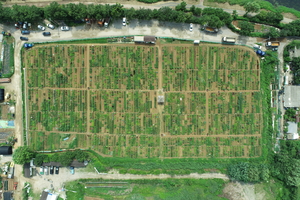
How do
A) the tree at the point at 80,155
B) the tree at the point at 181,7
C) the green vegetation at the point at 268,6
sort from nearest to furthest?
the tree at the point at 181,7 → the tree at the point at 80,155 → the green vegetation at the point at 268,6

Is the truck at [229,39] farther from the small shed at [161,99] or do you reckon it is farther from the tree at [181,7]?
the small shed at [161,99]

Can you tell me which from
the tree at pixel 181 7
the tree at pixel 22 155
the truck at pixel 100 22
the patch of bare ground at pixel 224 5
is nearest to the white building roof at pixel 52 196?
the tree at pixel 22 155

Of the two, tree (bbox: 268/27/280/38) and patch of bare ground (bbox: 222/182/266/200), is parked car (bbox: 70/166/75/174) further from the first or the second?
tree (bbox: 268/27/280/38)

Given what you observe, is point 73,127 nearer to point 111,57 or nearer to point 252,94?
point 111,57

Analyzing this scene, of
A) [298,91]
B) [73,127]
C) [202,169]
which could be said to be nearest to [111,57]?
[73,127]

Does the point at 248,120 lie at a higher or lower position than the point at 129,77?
lower

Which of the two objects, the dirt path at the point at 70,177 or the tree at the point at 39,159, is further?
the dirt path at the point at 70,177

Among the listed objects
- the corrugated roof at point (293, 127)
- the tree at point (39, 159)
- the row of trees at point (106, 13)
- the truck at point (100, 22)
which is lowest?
the tree at point (39, 159)

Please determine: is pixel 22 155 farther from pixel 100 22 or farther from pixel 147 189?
pixel 100 22
